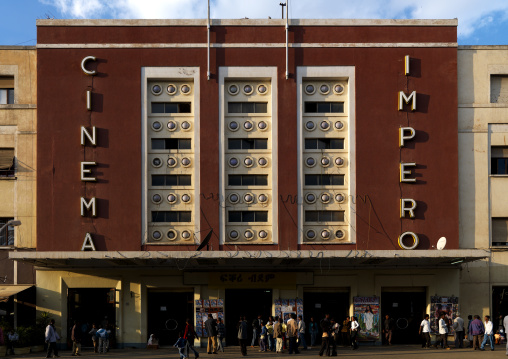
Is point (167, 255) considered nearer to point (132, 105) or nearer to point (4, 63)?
point (132, 105)

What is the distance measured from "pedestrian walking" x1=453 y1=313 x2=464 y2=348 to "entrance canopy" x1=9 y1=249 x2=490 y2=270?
2924 mm

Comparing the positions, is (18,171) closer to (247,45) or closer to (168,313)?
(168,313)

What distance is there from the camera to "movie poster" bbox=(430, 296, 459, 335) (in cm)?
3641

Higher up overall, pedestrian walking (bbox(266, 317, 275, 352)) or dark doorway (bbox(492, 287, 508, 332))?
dark doorway (bbox(492, 287, 508, 332))

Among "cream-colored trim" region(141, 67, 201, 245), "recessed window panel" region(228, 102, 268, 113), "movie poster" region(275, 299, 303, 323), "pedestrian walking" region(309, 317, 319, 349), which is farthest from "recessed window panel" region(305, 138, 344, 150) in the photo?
"pedestrian walking" region(309, 317, 319, 349)

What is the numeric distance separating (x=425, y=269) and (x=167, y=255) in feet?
44.8

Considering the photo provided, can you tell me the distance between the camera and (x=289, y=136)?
120ft

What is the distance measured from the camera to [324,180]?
37.1 metres

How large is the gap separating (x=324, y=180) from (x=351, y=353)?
29.8ft

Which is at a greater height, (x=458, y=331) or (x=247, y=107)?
(x=247, y=107)

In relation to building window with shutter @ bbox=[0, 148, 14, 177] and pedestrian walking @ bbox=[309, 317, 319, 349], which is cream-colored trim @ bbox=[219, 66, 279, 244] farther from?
building window with shutter @ bbox=[0, 148, 14, 177]

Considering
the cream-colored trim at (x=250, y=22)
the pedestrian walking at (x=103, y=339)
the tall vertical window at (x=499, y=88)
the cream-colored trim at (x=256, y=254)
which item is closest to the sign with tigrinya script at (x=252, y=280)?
the cream-colored trim at (x=256, y=254)

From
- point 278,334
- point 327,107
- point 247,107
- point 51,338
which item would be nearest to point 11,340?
point 51,338

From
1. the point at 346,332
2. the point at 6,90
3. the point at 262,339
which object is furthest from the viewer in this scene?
the point at 6,90
